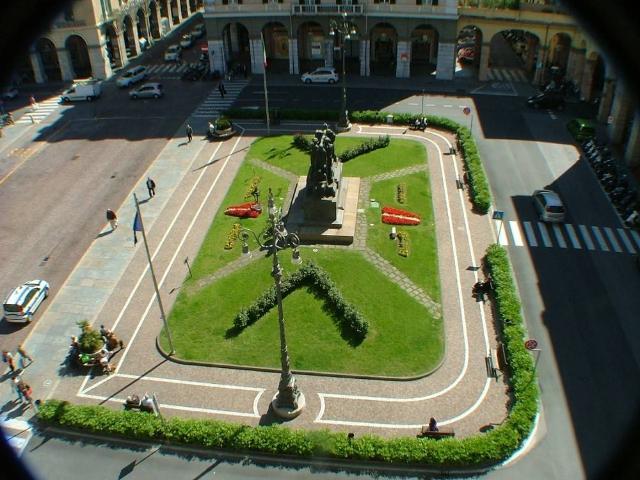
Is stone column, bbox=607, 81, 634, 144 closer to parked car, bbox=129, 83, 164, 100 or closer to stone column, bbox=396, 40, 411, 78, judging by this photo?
stone column, bbox=396, 40, 411, 78

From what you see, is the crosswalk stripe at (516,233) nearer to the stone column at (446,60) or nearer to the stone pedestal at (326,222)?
the stone pedestal at (326,222)

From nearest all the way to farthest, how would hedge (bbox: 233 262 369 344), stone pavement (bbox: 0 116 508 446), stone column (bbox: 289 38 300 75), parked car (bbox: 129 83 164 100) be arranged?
stone pavement (bbox: 0 116 508 446)
hedge (bbox: 233 262 369 344)
parked car (bbox: 129 83 164 100)
stone column (bbox: 289 38 300 75)

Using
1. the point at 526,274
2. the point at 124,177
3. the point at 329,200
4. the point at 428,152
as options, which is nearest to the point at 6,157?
the point at 124,177

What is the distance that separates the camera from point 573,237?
141 feet

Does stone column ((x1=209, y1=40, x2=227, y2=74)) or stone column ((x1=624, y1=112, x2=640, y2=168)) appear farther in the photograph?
stone column ((x1=209, y1=40, x2=227, y2=74))

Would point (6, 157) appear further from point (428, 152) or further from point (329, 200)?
point (428, 152)

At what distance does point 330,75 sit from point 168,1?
40.7 metres

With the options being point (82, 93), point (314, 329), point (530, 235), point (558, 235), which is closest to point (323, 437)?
point (314, 329)

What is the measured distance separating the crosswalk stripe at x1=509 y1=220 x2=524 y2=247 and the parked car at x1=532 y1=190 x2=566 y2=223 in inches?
83.6

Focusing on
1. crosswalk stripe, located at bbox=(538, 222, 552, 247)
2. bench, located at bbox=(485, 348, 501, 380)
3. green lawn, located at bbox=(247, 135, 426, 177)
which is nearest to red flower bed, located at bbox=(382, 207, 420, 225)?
green lawn, located at bbox=(247, 135, 426, 177)

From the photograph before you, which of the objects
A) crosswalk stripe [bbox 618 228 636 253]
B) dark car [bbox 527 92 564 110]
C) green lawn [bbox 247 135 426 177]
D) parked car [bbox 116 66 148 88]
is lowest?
crosswalk stripe [bbox 618 228 636 253]

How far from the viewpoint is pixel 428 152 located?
184ft

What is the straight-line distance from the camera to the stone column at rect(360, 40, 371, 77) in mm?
76125

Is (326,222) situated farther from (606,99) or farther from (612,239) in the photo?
(606,99)
